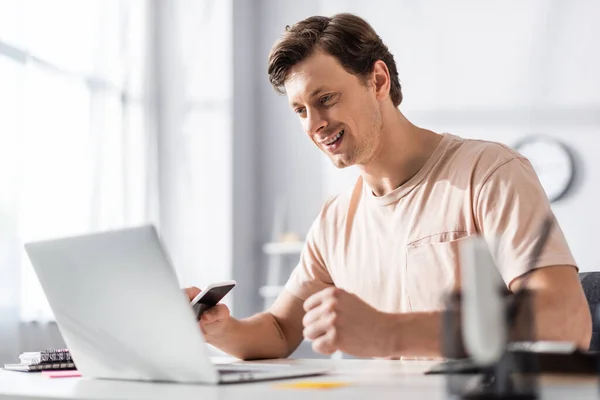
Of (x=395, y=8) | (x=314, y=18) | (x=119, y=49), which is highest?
(x=395, y=8)

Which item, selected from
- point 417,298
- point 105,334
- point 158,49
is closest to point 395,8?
point 158,49

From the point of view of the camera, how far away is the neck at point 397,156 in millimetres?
1884

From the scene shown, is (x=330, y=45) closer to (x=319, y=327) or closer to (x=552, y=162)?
(x=319, y=327)

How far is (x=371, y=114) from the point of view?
1.92m

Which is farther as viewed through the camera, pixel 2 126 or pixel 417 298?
pixel 2 126

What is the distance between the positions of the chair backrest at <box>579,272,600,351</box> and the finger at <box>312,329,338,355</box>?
0.83 m

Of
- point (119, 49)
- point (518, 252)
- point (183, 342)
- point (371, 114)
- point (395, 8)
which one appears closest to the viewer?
point (183, 342)

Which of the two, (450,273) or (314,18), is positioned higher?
(314,18)

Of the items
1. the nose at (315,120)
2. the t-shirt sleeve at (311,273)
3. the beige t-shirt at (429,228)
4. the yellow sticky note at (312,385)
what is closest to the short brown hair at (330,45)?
the nose at (315,120)

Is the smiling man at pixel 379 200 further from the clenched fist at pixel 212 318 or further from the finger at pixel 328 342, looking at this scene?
the finger at pixel 328 342

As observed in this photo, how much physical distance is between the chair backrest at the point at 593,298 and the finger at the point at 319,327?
833mm

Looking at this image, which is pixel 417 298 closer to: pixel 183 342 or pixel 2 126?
pixel 183 342

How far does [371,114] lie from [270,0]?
279cm

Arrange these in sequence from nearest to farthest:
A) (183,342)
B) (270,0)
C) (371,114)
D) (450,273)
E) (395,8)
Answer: (183,342) → (450,273) → (371,114) → (395,8) → (270,0)
